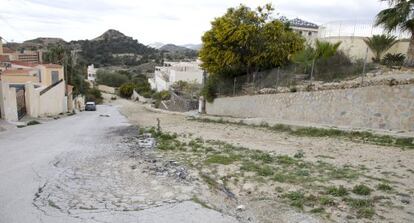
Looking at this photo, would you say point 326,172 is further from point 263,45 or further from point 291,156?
point 263,45

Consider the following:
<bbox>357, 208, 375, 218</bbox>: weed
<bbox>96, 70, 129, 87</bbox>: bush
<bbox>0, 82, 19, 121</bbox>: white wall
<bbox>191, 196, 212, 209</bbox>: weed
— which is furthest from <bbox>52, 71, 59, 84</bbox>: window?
<bbox>96, 70, 129, 87</bbox>: bush

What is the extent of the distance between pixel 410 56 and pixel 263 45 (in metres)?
10.5

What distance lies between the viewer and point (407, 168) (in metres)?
7.87

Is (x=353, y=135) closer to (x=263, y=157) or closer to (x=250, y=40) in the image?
(x=263, y=157)

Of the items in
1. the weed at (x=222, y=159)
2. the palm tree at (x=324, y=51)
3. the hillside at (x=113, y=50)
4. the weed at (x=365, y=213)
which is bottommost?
the weed at (x=222, y=159)

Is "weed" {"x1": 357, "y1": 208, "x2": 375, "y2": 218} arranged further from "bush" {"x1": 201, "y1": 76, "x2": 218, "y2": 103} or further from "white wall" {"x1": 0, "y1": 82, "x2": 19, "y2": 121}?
"bush" {"x1": 201, "y1": 76, "x2": 218, "y2": 103}

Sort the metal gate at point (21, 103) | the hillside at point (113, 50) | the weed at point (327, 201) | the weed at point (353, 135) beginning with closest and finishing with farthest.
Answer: the weed at point (327, 201) → the weed at point (353, 135) → the metal gate at point (21, 103) → the hillside at point (113, 50)

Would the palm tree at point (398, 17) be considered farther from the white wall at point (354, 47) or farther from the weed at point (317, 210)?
the weed at point (317, 210)

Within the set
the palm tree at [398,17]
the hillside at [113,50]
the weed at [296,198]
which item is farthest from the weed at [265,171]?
the hillside at [113,50]

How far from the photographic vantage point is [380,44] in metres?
19.9

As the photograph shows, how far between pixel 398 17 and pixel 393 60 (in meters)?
4.94

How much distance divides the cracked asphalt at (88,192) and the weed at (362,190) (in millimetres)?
2671

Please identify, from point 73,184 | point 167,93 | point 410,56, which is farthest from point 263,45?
point 167,93

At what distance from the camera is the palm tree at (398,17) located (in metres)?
14.5
